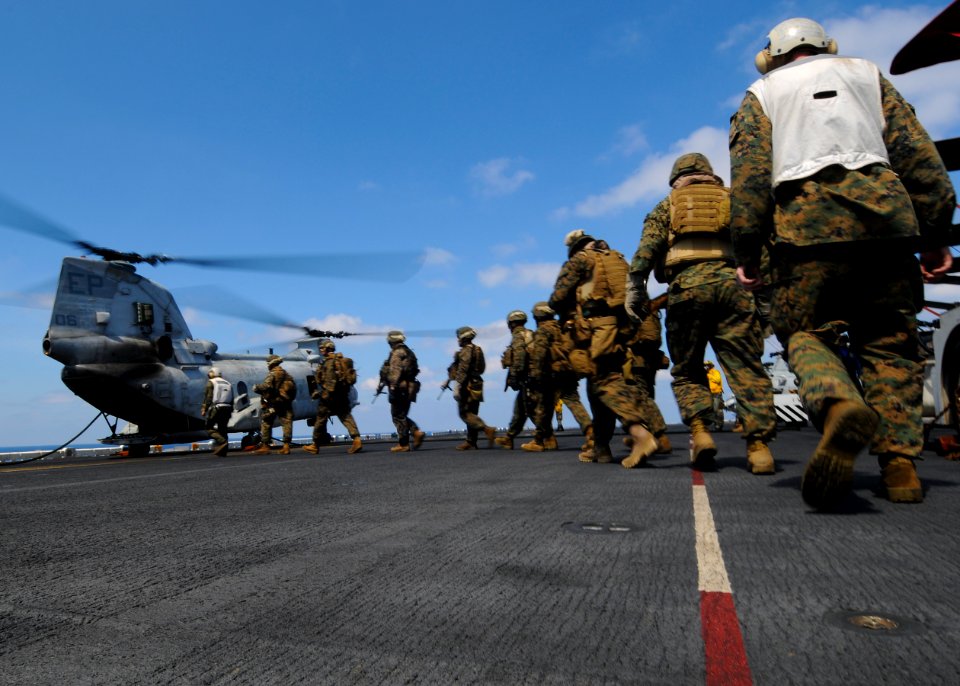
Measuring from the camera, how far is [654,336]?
25.9ft

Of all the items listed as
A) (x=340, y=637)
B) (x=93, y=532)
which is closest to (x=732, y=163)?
(x=340, y=637)

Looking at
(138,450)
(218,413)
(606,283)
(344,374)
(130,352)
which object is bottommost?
(138,450)

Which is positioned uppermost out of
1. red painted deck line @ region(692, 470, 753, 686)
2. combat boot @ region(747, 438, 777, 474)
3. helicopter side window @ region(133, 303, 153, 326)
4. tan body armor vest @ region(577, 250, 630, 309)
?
helicopter side window @ region(133, 303, 153, 326)

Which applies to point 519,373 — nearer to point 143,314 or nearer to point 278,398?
point 278,398

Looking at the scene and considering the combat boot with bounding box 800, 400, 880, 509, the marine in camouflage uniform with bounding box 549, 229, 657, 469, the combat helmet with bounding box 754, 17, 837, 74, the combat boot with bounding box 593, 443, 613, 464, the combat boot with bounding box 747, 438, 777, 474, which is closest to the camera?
the combat boot with bounding box 800, 400, 880, 509

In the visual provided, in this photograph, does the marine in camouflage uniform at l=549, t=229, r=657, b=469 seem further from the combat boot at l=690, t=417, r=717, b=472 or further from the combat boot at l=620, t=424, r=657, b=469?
the combat boot at l=690, t=417, r=717, b=472

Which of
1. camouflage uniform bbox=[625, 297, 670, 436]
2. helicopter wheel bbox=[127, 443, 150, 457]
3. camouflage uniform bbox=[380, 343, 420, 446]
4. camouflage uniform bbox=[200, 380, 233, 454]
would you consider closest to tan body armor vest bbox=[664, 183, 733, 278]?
camouflage uniform bbox=[625, 297, 670, 436]

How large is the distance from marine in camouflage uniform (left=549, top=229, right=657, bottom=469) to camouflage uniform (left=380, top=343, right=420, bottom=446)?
6.18 meters

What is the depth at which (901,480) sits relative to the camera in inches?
119

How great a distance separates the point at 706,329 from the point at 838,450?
2.30 m

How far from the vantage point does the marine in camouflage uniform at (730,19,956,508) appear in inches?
116

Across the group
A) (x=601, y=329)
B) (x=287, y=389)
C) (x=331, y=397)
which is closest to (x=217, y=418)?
(x=287, y=389)

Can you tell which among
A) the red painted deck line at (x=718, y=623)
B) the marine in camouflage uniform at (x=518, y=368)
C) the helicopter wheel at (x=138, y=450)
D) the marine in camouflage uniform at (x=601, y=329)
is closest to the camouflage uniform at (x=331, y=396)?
the marine in camouflage uniform at (x=518, y=368)

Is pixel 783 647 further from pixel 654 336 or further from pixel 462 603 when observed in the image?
pixel 654 336
